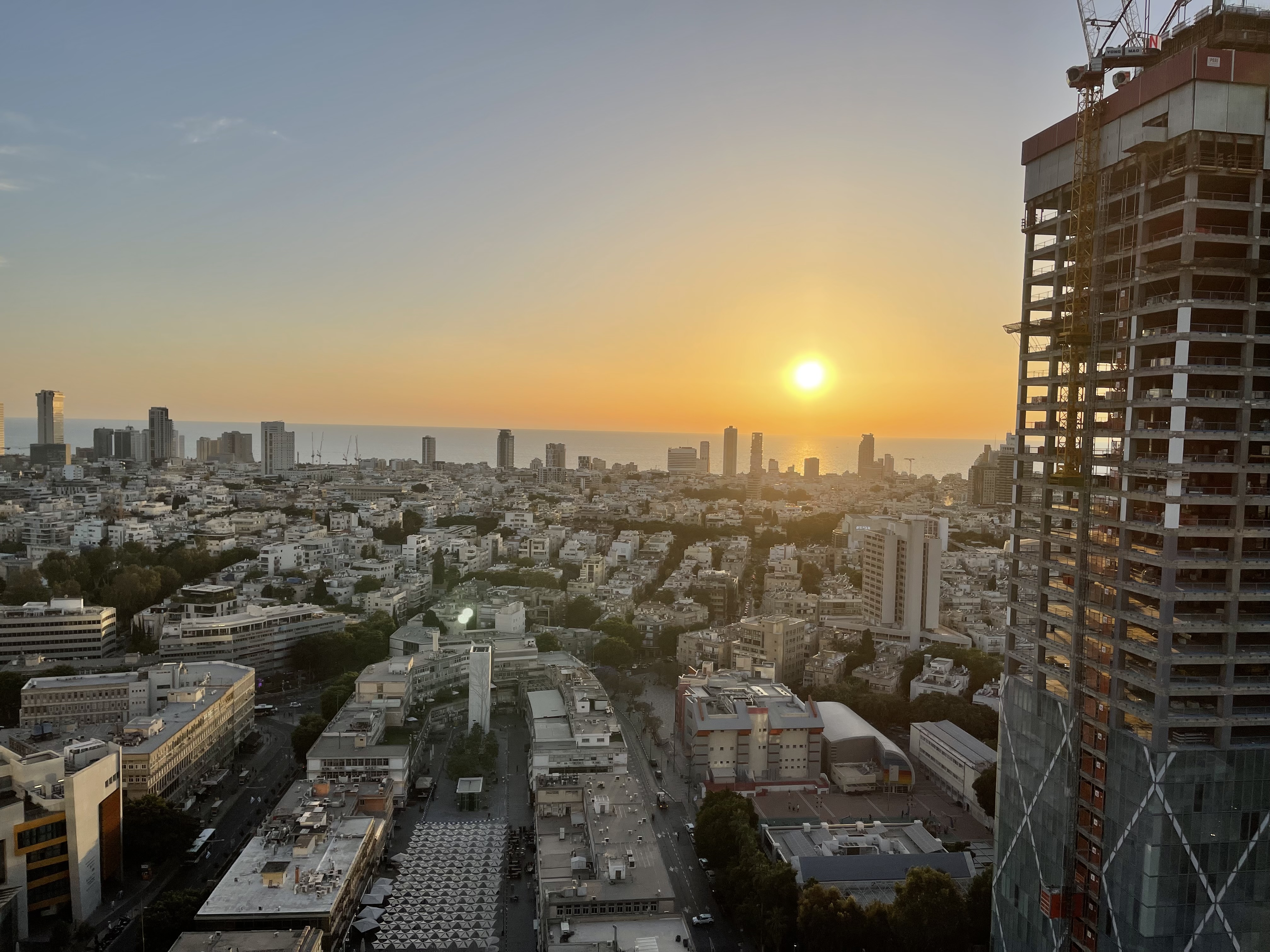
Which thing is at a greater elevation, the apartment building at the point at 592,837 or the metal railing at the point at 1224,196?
the metal railing at the point at 1224,196

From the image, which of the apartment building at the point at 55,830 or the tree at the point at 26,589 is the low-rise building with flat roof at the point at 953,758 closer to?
the apartment building at the point at 55,830

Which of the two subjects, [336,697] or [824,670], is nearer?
[336,697]

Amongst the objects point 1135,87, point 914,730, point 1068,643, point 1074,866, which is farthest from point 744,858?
point 1135,87

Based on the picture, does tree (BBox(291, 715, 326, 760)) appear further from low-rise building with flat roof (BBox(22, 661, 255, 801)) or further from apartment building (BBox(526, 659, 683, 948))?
apartment building (BBox(526, 659, 683, 948))

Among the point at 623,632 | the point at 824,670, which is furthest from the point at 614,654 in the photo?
the point at 824,670

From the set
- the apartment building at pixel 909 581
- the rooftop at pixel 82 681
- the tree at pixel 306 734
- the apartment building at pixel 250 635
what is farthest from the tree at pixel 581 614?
the rooftop at pixel 82 681

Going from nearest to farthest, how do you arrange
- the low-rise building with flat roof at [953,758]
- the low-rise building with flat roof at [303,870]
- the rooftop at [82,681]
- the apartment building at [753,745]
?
the low-rise building with flat roof at [303,870] < the low-rise building with flat roof at [953,758] < the apartment building at [753,745] < the rooftop at [82,681]

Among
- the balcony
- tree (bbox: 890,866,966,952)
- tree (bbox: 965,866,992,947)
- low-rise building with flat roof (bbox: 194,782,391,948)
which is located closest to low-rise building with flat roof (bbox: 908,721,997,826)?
tree (bbox: 965,866,992,947)

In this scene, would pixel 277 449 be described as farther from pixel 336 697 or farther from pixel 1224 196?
pixel 1224 196
